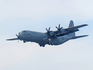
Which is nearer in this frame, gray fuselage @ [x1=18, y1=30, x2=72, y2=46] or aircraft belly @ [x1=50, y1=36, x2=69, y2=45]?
gray fuselage @ [x1=18, y1=30, x2=72, y2=46]

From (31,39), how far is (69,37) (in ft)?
40.8

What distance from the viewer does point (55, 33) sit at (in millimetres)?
51375

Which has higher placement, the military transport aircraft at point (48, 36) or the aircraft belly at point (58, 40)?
the military transport aircraft at point (48, 36)

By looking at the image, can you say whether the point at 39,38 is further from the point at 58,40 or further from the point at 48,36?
the point at 58,40

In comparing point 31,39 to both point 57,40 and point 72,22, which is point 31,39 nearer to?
point 57,40

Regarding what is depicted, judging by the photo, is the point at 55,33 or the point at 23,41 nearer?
the point at 23,41

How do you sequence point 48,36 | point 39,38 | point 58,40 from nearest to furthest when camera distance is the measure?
point 39,38, point 48,36, point 58,40

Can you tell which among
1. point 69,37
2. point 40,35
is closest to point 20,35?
point 40,35

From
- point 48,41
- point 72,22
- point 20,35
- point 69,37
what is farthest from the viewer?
point 72,22

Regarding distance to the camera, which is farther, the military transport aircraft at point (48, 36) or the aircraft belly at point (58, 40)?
the aircraft belly at point (58, 40)

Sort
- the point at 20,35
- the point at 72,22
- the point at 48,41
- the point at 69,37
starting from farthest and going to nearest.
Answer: the point at 72,22
the point at 69,37
the point at 48,41
the point at 20,35

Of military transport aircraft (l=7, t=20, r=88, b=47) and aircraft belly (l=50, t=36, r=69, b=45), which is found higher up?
military transport aircraft (l=7, t=20, r=88, b=47)

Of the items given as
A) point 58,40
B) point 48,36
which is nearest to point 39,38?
point 48,36

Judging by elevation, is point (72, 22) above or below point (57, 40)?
above
